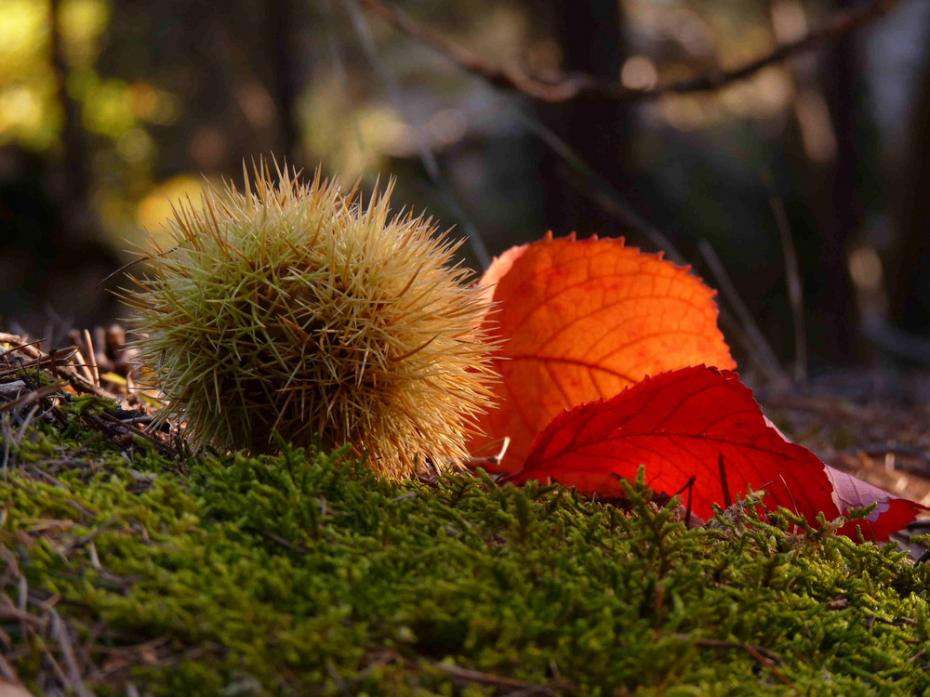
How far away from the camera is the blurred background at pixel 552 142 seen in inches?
185

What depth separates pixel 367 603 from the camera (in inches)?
30.9

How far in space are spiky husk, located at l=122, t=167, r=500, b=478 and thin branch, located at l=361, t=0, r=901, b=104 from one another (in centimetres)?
141

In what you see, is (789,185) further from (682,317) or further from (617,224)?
(682,317)

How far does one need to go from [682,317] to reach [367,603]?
66 centimetres

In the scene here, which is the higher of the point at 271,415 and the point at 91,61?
the point at 91,61

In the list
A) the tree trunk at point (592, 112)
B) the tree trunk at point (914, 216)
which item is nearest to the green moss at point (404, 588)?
the tree trunk at point (592, 112)

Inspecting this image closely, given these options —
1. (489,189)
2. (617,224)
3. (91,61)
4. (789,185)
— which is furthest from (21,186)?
(789,185)

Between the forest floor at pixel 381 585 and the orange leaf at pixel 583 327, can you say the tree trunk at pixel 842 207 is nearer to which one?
the orange leaf at pixel 583 327

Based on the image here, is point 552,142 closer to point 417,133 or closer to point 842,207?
point 417,133

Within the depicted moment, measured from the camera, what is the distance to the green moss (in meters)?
0.72

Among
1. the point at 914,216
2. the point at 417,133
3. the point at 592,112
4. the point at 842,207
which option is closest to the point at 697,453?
the point at 417,133

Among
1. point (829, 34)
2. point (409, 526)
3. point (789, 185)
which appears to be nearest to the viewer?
point (409, 526)

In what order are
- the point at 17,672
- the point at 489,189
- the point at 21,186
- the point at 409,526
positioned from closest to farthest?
1. the point at 17,672
2. the point at 409,526
3. the point at 21,186
4. the point at 489,189

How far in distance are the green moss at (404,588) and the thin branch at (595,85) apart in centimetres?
158
